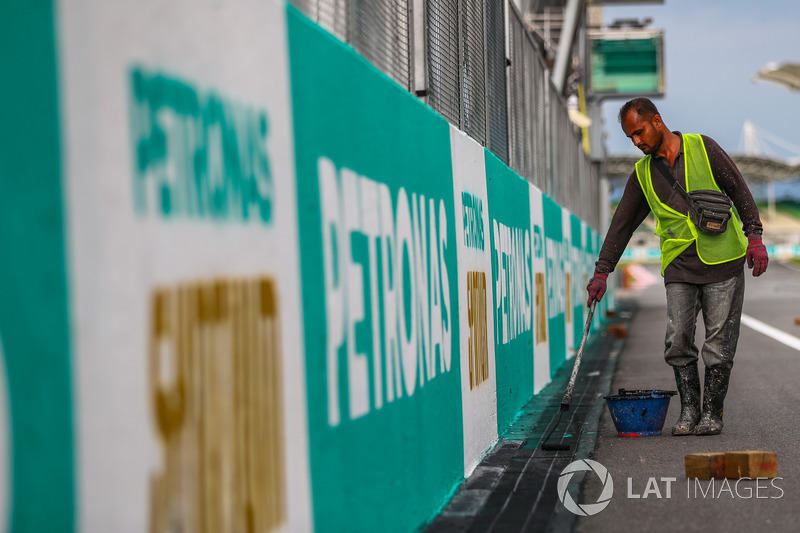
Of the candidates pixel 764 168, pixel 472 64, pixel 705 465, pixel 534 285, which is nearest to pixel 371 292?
pixel 705 465

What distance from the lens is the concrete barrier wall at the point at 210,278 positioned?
1.83m

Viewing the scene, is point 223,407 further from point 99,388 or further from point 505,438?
point 505,438

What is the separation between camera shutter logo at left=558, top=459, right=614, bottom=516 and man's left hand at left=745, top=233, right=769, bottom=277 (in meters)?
1.47

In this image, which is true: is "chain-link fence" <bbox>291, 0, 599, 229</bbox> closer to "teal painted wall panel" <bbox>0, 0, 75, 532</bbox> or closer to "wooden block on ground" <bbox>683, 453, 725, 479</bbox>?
"teal painted wall panel" <bbox>0, 0, 75, 532</bbox>

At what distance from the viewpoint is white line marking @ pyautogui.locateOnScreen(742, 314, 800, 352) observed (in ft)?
44.3

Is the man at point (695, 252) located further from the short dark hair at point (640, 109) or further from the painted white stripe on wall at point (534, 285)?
the painted white stripe on wall at point (534, 285)

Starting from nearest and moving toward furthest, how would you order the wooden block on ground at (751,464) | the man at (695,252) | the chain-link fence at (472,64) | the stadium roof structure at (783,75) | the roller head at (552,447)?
the chain-link fence at (472,64) → the wooden block on ground at (751,464) → the roller head at (552,447) → the man at (695,252) → the stadium roof structure at (783,75)

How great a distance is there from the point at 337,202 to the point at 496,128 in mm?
4892

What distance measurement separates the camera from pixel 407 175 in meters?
4.19

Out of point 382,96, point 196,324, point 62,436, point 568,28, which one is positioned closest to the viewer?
point 62,436

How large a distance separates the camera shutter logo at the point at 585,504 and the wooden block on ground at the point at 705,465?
36 centimetres

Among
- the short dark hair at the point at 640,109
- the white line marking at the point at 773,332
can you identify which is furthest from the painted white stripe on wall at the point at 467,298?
the white line marking at the point at 773,332

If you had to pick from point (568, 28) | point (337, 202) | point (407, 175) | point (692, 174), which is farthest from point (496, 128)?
point (568, 28)

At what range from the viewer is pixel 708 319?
6223 mm
